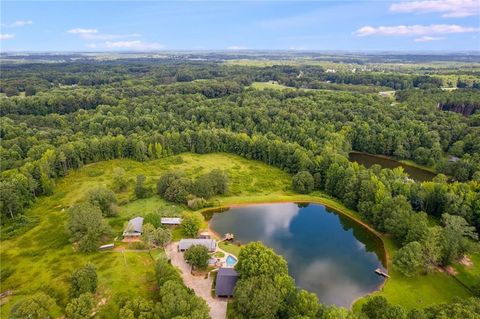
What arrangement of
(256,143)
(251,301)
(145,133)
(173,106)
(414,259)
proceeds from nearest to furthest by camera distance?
(251,301) < (414,259) < (256,143) < (145,133) < (173,106)

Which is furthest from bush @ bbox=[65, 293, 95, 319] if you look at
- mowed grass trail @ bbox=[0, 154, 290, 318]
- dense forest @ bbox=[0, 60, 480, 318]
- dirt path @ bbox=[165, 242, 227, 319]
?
dirt path @ bbox=[165, 242, 227, 319]

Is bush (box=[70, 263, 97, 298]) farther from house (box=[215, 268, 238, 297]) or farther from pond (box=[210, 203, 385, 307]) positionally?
pond (box=[210, 203, 385, 307])

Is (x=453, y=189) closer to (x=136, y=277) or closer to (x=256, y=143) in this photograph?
(x=256, y=143)

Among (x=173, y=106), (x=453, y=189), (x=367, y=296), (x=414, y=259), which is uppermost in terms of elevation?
(x=173, y=106)

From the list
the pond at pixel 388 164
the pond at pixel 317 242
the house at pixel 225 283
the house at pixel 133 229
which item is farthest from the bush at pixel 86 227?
the pond at pixel 388 164

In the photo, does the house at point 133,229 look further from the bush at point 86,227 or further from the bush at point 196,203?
the bush at point 196,203

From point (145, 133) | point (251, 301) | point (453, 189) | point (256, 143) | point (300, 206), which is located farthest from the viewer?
point (145, 133)

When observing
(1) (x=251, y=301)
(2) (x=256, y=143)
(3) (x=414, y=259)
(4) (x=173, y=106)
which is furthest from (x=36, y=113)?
(3) (x=414, y=259)
